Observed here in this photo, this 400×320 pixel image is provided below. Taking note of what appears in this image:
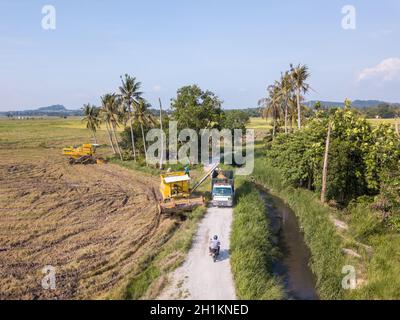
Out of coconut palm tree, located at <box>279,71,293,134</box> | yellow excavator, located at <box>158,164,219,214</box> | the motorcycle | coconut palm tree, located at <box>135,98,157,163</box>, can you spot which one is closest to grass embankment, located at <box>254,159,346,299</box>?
the motorcycle

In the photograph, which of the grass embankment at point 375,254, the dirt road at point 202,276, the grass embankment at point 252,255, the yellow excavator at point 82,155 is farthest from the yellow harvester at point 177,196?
the yellow excavator at point 82,155

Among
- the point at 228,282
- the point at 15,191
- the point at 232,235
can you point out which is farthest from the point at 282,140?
the point at 15,191

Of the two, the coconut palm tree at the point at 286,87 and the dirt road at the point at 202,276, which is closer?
the dirt road at the point at 202,276

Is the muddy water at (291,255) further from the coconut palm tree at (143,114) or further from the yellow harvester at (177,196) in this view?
the coconut palm tree at (143,114)

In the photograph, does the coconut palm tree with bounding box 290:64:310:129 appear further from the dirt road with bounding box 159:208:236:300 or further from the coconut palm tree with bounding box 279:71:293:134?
the dirt road with bounding box 159:208:236:300

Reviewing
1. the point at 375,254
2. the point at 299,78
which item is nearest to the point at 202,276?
the point at 375,254
